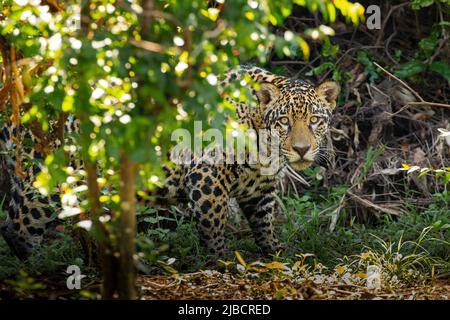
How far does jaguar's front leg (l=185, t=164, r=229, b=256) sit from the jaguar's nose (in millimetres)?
652

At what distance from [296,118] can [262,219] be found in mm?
1036

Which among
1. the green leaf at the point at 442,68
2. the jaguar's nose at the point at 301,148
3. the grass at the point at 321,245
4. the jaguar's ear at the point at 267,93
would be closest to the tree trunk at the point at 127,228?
the grass at the point at 321,245

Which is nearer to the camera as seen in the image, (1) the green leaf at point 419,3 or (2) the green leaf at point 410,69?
(1) the green leaf at point 419,3

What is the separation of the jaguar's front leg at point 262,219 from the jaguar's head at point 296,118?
0.59m

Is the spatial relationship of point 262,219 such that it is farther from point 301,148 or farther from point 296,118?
point 296,118

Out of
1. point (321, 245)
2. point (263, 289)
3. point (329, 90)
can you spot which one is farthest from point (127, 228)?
Answer: point (329, 90)

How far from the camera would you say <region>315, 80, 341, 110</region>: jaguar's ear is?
277 inches

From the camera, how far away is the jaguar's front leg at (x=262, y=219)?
7.18 meters

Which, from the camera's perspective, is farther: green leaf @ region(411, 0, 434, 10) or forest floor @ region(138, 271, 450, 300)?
green leaf @ region(411, 0, 434, 10)

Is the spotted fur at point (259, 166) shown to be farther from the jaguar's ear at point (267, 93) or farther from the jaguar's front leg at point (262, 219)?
the jaguar's front leg at point (262, 219)

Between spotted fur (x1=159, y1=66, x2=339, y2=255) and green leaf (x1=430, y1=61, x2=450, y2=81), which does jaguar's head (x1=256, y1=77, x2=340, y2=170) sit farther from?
green leaf (x1=430, y1=61, x2=450, y2=81)

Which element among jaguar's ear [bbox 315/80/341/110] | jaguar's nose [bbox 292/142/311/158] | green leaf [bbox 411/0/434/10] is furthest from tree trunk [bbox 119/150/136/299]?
green leaf [bbox 411/0/434/10]
